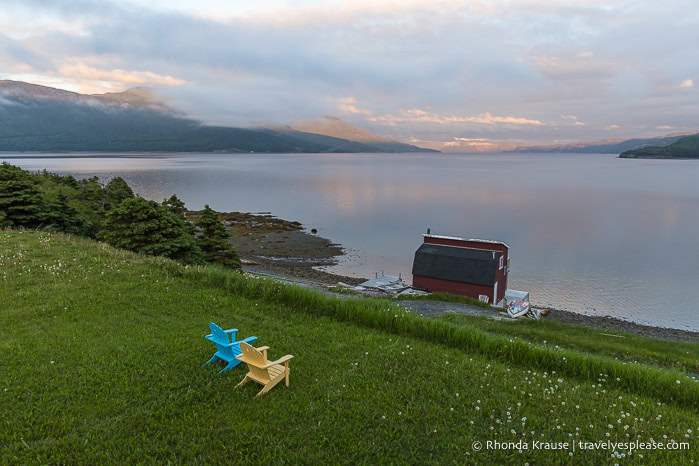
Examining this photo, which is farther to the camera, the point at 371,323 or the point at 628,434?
the point at 371,323

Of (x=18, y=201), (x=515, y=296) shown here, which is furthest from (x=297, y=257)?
(x=18, y=201)

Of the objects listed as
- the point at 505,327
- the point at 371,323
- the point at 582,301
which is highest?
the point at 371,323

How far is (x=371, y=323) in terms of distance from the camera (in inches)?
432

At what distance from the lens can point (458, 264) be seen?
33.5 metres

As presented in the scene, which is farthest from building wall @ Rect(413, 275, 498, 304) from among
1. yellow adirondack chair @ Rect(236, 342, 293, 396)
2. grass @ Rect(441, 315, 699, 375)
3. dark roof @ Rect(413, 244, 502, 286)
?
yellow adirondack chair @ Rect(236, 342, 293, 396)

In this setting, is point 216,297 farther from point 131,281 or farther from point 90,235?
point 90,235

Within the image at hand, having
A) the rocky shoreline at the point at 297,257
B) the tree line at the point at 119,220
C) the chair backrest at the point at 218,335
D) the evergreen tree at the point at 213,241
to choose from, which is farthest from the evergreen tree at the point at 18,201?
the chair backrest at the point at 218,335

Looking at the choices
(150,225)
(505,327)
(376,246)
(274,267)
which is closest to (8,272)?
(150,225)

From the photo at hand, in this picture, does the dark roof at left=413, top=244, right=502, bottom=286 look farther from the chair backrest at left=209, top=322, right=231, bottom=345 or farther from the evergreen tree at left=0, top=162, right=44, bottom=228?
the evergreen tree at left=0, top=162, right=44, bottom=228

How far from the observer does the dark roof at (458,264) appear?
32.4 m

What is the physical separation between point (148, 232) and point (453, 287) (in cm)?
2306

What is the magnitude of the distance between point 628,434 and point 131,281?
44.0 feet

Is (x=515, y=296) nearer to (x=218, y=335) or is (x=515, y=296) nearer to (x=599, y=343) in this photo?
(x=599, y=343)

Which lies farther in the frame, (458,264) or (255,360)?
(458,264)
